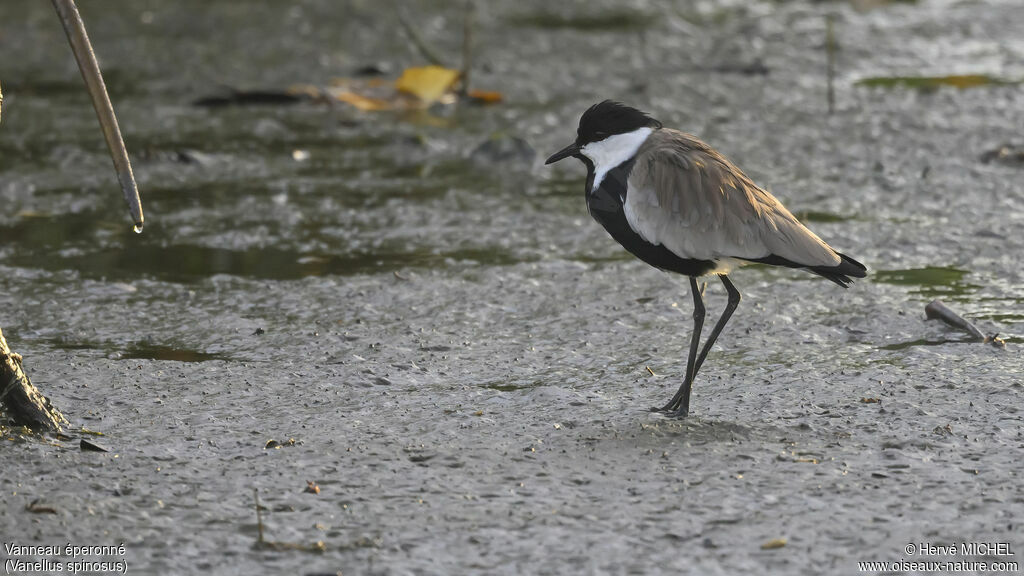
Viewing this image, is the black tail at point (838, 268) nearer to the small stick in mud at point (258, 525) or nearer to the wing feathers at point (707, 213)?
the wing feathers at point (707, 213)

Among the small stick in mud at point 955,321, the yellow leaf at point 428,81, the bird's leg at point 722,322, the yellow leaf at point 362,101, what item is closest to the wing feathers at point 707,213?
the bird's leg at point 722,322

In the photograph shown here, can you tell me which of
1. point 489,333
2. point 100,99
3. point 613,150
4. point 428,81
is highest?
point 100,99

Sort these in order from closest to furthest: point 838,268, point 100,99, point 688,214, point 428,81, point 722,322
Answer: point 100,99 < point 838,268 < point 688,214 < point 722,322 < point 428,81

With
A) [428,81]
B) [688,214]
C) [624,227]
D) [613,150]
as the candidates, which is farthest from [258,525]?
[428,81]

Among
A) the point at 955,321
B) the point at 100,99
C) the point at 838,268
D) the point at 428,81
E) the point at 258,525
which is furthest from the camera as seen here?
the point at 428,81

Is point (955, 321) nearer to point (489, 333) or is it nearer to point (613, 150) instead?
point (613, 150)

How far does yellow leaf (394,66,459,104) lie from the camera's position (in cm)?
841

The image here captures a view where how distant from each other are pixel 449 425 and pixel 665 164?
1122 millimetres

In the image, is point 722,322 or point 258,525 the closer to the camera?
point 258,525

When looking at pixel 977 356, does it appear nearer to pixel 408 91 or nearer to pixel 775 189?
pixel 775 189

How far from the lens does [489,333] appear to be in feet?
15.8

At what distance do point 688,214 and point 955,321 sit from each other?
1.30 m

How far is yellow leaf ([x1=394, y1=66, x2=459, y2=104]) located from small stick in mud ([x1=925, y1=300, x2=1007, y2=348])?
4.36m

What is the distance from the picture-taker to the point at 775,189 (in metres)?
6.67
